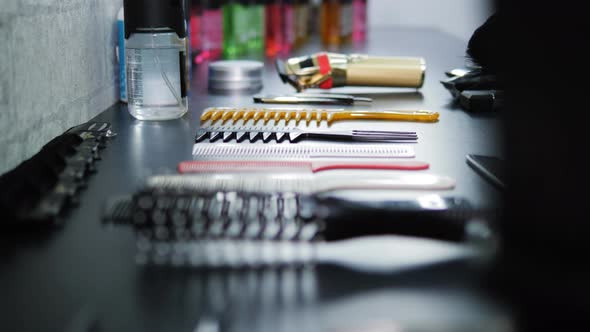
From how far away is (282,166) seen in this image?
2.50ft

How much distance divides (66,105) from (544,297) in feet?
2.26

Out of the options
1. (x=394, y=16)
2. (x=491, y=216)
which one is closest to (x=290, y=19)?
(x=394, y=16)

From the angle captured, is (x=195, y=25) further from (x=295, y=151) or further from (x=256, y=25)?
(x=295, y=151)

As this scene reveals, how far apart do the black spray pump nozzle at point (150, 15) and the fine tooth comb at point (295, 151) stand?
0.73 ft

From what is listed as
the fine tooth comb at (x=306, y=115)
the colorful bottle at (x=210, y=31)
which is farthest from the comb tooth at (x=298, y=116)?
the colorful bottle at (x=210, y=31)

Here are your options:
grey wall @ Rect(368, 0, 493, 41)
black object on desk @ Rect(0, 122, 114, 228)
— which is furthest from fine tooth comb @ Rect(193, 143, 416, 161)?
grey wall @ Rect(368, 0, 493, 41)

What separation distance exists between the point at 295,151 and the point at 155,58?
30cm

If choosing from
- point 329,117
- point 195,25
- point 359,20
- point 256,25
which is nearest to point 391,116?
point 329,117

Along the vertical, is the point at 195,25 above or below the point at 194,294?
above

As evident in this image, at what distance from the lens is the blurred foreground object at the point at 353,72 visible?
4.18 ft

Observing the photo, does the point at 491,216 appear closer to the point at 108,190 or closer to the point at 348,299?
the point at 348,299

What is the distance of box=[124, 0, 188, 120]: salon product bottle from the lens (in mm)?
985

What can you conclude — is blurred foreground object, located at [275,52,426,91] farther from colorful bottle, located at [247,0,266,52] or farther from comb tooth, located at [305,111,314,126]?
colorful bottle, located at [247,0,266,52]

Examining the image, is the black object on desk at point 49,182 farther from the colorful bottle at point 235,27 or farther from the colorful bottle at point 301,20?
the colorful bottle at point 301,20
